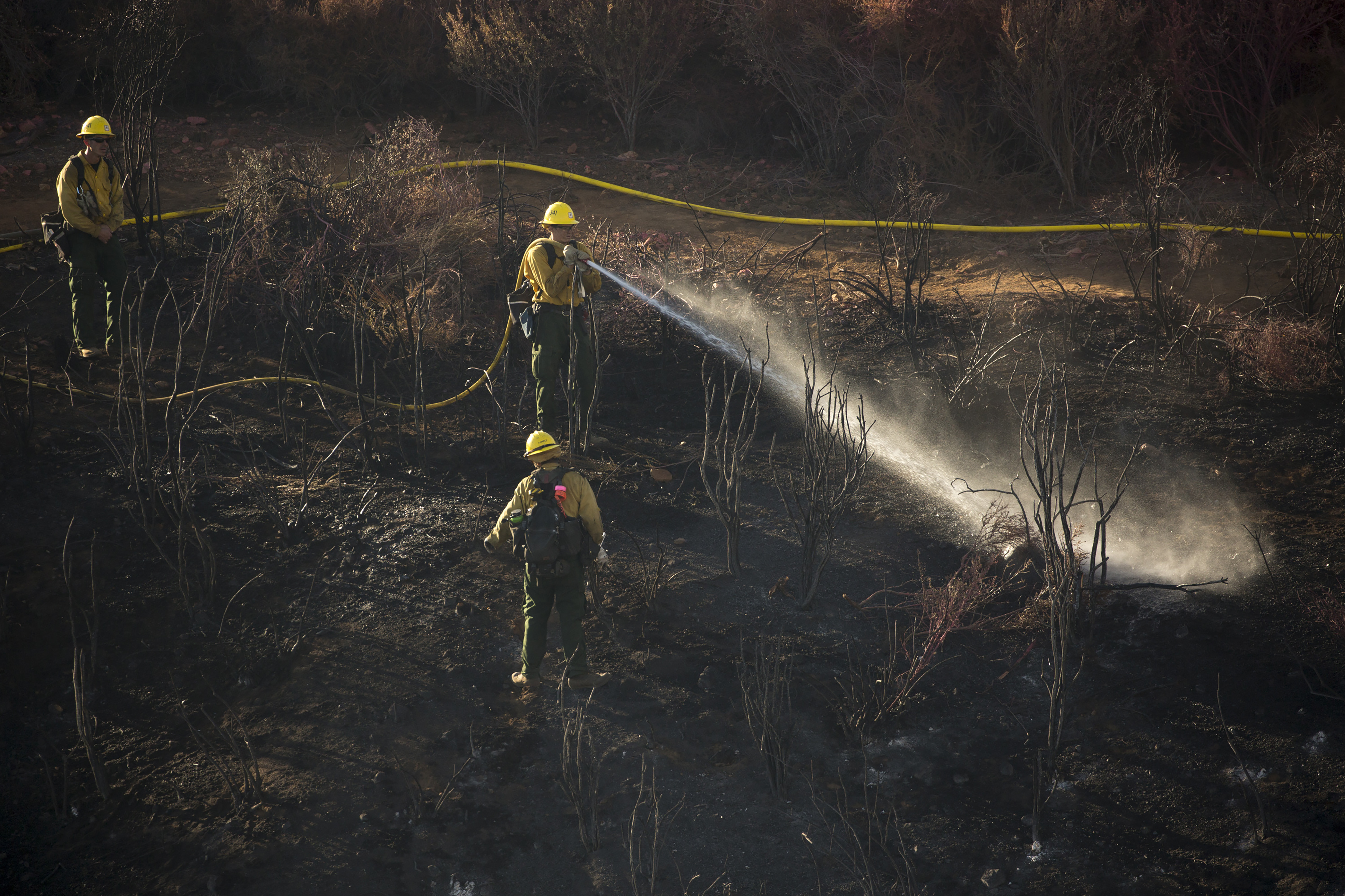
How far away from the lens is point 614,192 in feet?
39.9

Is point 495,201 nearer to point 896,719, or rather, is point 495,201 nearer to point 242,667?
point 242,667

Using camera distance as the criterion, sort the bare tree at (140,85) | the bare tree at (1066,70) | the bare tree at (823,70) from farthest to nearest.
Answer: the bare tree at (823,70), the bare tree at (1066,70), the bare tree at (140,85)

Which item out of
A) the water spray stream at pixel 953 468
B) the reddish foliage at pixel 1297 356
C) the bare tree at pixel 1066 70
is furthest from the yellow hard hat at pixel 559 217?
the bare tree at pixel 1066 70

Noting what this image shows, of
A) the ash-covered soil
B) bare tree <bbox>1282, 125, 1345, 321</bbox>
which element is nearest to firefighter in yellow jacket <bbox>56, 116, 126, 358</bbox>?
the ash-covered soil

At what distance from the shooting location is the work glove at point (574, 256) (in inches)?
276

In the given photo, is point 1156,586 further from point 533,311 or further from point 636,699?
point 533,311

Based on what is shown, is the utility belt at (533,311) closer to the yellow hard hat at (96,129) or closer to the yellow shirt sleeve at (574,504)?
the yellow shirt sleeve at (574,504)

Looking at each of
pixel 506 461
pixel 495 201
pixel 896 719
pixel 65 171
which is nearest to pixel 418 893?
pixel 896 719

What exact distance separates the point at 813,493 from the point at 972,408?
2792mm

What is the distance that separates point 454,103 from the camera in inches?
573

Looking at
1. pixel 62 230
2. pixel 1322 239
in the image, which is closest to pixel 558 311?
pixel 62 230

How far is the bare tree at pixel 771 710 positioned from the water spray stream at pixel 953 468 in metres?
1.95

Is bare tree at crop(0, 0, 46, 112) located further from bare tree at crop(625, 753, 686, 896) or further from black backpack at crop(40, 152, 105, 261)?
bare tree at crop(625, 753, 686, 896)

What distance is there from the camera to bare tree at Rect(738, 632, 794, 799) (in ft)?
15.3
